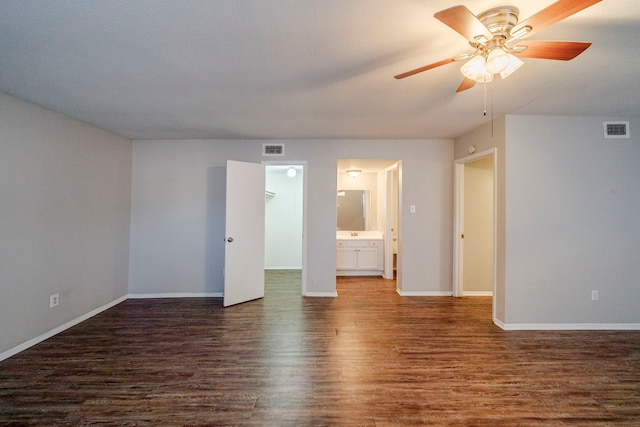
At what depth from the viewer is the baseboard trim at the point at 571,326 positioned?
128 inches

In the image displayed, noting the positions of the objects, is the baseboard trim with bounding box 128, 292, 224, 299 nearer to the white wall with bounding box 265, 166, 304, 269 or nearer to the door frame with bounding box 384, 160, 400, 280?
the white wall with bounding box 265, 166, 304, 269

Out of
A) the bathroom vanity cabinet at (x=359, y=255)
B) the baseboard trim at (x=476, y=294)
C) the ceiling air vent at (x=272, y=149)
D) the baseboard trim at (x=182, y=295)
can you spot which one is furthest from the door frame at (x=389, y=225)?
the baseboard trim at (x=182, y=295)

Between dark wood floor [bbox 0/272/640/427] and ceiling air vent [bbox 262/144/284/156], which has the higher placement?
ceiling air vent [bbox 262/144/284/156]

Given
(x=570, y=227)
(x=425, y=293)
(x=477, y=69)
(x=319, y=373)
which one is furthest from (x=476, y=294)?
(x=477, y=69)

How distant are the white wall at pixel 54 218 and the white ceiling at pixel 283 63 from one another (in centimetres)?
33

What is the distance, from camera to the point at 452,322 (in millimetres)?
3443

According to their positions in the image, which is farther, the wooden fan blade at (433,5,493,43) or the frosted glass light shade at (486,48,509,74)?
the frosted glass light shade at (486,48,509,74)

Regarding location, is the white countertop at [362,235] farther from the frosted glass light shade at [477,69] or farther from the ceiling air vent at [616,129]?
the frosted glass light shade at [477,69]

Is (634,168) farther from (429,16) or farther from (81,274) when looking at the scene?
(81,274)

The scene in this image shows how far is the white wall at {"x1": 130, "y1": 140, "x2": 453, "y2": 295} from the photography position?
443cm

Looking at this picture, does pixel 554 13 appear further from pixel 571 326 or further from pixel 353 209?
pixel 353 209

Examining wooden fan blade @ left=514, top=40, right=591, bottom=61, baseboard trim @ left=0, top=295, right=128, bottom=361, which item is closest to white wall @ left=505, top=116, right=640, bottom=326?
wooden fan blade @ left=514, top=40, right=591, bottom=61

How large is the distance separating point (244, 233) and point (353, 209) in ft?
9.69

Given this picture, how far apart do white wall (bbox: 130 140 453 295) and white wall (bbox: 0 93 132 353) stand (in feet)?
1.29
